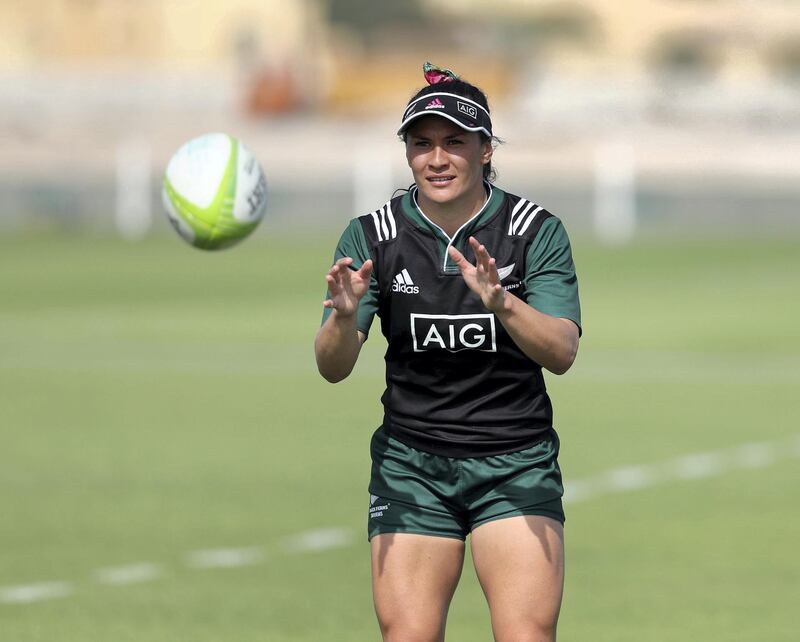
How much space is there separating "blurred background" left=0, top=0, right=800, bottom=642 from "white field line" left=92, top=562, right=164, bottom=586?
31mm

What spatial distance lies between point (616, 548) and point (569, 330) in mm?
4972

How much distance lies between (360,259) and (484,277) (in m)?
0.70

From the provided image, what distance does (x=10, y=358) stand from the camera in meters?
22.3

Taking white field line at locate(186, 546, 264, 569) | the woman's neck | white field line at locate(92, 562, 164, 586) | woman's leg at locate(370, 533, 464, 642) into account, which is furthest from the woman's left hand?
white field line at locate(186, 546, 264, 569)

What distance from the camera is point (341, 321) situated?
6707mm

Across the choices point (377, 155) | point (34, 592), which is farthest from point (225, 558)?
point (377, 155)

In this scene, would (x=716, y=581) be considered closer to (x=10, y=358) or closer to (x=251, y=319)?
(x=10, y=358)

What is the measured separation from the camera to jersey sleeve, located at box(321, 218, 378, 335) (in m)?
6.96

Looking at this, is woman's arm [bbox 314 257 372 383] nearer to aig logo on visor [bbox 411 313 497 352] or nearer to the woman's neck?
aig logo on visor [bbox 411 313 497 352]

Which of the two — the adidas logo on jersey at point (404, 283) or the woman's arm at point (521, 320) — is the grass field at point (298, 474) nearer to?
the adidas logo on jersey at point (404, 283)

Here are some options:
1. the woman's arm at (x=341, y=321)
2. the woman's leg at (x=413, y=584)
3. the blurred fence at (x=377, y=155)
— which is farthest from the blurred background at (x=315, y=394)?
the woman's arm at (x=341, y=321)

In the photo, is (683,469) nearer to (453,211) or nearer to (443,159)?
(453,211)

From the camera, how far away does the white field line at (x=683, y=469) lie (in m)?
13.6

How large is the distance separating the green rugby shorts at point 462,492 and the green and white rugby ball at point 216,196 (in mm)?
2334
